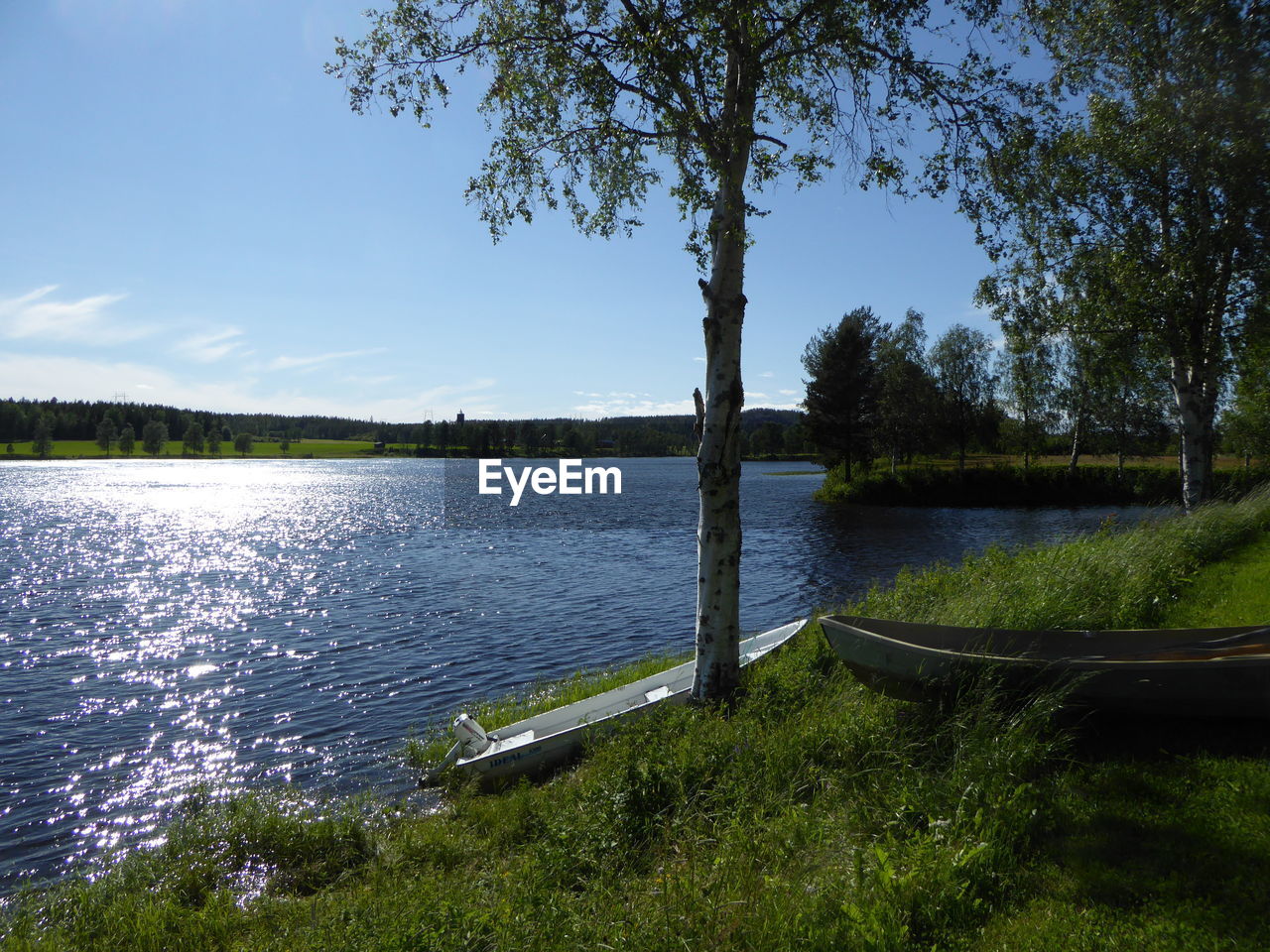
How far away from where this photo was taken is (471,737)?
33.3 ft

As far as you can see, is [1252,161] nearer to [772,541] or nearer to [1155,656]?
[1155,656]

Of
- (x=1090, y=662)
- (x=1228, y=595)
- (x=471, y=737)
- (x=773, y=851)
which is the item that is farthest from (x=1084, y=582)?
(x=471, y=737)

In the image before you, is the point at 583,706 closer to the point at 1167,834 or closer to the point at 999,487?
the point at 1167,834

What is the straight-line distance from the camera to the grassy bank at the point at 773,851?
A: 166 inches

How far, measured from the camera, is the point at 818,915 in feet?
14.3

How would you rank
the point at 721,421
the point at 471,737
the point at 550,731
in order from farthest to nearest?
the point at 550,731 → the point at 471,737 → the point at 721,421

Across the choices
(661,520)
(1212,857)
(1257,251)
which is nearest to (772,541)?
(661,520)

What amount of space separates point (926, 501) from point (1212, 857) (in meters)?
51.9

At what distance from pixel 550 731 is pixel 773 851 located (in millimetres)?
5681

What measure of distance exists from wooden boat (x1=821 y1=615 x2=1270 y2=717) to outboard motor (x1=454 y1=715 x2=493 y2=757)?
5380mm

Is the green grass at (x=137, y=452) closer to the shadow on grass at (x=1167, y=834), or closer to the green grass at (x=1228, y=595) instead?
the green grass at (x=1228, y=595)

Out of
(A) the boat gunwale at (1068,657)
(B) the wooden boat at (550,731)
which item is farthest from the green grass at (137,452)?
(A) the boat gunwale at (1068,657)

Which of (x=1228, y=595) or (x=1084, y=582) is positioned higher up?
(x=1084, y=582)

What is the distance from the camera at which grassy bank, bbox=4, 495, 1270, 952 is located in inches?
166
